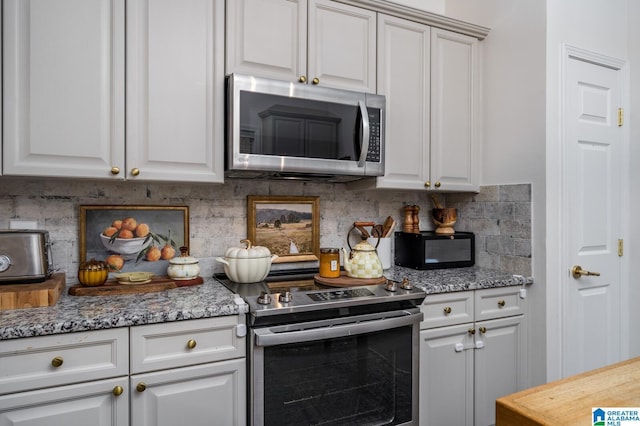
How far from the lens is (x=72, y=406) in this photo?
4.31ft

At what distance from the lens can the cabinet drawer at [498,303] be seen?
2093 mm

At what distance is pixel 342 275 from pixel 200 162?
3.02 feet

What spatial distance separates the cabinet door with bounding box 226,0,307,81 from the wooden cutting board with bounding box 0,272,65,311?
115 cm

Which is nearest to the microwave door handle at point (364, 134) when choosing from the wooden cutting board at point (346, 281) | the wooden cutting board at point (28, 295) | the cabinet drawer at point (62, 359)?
the wooden cutting board at point (346, 281)

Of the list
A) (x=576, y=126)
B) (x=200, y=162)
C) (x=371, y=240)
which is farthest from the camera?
(x=371, y=240)

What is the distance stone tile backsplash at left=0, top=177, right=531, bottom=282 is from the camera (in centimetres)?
182

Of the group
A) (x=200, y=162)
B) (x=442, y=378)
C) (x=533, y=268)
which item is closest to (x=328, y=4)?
(x=200, y=162)

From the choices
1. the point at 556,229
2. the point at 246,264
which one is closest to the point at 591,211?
the point at 556,229

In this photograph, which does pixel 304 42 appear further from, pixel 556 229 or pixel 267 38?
pixel 556 229

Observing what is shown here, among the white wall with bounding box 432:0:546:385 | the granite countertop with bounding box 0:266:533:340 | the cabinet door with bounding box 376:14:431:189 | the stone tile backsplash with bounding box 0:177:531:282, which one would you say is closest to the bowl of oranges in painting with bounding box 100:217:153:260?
the stone tile backsplash with bounding box 0:177:531:282

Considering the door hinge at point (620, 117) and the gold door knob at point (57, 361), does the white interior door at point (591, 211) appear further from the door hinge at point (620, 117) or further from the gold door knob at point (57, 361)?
the gold door knob at point (57, 361)

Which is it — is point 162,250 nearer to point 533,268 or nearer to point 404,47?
point 404,47

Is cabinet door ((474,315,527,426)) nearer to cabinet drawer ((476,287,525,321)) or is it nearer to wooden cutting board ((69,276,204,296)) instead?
cabinet drawer ((476,287,525,321))

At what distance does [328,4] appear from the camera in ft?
6.71
